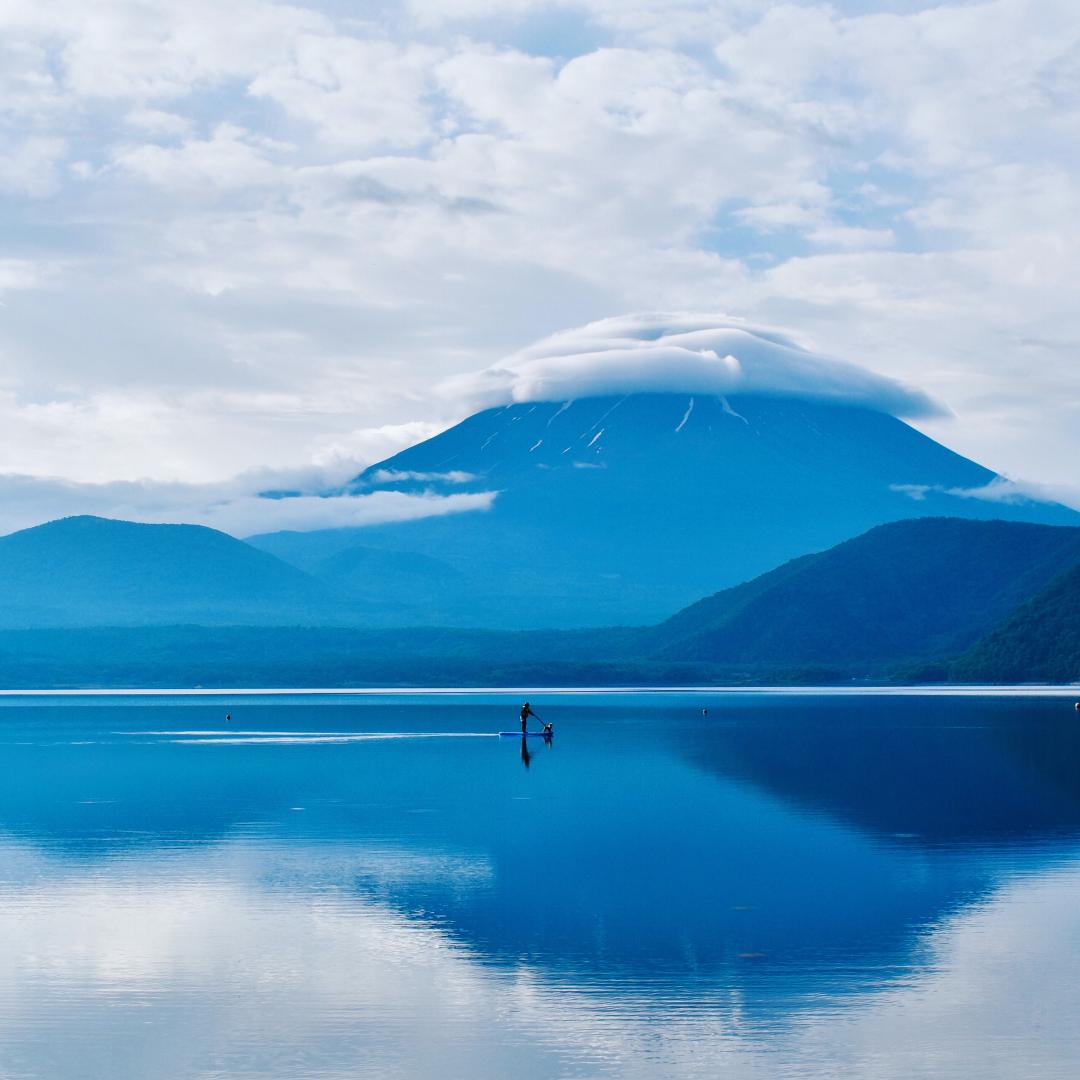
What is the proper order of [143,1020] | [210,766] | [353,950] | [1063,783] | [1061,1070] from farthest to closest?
1. [210,766]
2. [1063,783]
3. [353,950]
4. [143,1020]
5. [1061,1070]

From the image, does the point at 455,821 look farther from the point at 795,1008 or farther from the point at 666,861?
the point at 795,1008

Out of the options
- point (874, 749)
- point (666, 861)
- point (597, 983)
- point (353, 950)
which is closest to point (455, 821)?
point (666, 861)

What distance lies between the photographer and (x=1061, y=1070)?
24.1 metres

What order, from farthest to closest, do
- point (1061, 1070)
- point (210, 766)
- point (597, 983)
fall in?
1. point (210, 766)
2. point (597, 983)
3. point (1061, 1070)

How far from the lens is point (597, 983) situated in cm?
2948

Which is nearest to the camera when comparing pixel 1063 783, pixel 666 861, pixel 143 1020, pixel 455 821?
pixel 143 1020

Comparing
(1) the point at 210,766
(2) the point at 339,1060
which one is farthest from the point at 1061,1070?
(1) the point at 210,766

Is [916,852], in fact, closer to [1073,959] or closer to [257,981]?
[1073,959]

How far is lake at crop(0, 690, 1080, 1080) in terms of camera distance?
25.5 metres

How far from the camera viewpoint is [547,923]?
116ft

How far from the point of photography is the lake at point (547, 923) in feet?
83.7

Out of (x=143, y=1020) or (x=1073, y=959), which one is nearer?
(x=143, y=1020)

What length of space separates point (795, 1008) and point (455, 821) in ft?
94.7

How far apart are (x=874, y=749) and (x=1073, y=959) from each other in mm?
56649
